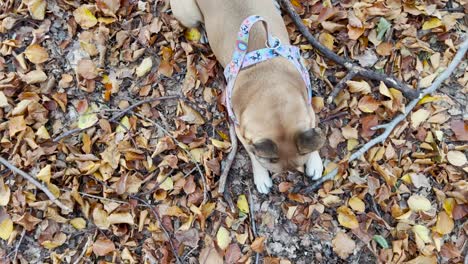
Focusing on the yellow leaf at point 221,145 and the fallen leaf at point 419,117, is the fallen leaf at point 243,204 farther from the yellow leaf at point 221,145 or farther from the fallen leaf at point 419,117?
the fallen leaf at point 419,117

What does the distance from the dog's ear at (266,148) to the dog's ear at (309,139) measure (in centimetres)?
16

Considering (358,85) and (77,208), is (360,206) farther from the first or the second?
(77,208)

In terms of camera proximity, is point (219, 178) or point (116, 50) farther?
point (116, 50)

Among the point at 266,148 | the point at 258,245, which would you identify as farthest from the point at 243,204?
the point at 266,148

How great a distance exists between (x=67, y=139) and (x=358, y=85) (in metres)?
2.78

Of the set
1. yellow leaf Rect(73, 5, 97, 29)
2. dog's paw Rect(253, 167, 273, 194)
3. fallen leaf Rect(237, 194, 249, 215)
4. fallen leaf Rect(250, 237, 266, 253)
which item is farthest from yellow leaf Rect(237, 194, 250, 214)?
yellow leaf Rect(73, 5, 97, 29)

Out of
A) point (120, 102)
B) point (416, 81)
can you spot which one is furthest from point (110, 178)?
point (416, 81)

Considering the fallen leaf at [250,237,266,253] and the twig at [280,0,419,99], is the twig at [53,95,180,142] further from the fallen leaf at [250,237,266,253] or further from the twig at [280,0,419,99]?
the fallen leaf at [250,237,266,253]

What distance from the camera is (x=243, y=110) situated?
3439 mm

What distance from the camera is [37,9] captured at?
4.66 m

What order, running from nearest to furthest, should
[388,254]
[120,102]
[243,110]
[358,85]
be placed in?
[243,110] < [388,254] < [358,85] < [120,102]

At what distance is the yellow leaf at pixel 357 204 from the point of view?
12.8ft

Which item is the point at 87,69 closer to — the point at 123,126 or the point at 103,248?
the point at 123,126

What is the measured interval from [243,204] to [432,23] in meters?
2.45
